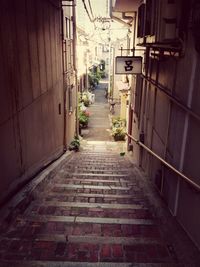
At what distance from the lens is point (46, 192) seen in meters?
7.00

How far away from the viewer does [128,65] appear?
34.6 feet

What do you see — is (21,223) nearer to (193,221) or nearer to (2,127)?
(2,127)

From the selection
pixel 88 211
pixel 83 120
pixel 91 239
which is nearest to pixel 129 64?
pixel 88 211

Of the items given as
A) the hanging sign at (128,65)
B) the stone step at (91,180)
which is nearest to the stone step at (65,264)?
the stone step at (91,180)

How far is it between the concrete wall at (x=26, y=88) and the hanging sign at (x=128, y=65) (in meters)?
2.35

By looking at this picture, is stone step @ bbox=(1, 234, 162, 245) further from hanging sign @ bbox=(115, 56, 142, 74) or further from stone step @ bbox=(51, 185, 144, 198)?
hanging sign @ bbox=(115, 56, 142, 74)

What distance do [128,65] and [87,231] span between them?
272 inches

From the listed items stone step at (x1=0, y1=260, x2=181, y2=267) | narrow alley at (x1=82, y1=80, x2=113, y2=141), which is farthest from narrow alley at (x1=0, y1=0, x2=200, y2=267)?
narrow alley at (x1=82, y1=80, x2=113, y2=141)

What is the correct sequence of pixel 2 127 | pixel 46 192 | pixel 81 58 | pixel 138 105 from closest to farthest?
pixel 2 127, pixel 46 192, pixel 138 105, pixel 81 58

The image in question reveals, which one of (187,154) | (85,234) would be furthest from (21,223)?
(187,154)

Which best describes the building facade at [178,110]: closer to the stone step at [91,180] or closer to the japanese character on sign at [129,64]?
the stone step at [91,180]

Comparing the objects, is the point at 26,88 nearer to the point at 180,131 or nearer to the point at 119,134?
the point at 180,131

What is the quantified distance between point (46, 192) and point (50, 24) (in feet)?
20.0

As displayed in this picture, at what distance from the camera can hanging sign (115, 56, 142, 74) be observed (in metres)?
10.5
